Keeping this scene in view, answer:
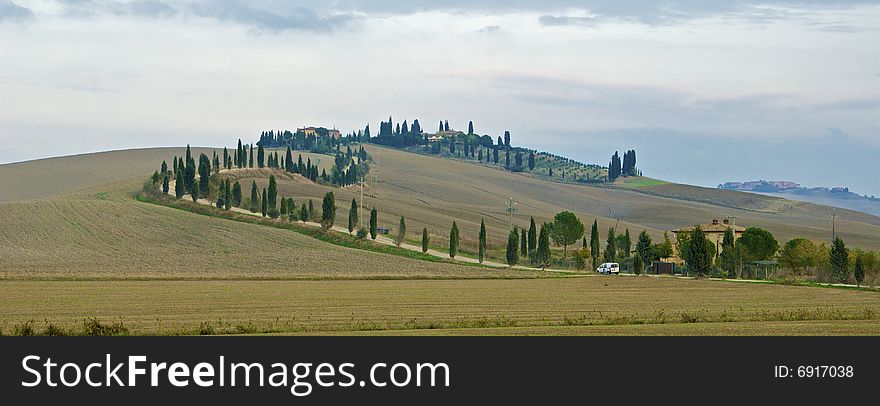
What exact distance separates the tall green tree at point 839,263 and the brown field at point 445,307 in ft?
46.1

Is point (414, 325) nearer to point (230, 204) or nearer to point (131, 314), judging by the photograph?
point (131, 314)

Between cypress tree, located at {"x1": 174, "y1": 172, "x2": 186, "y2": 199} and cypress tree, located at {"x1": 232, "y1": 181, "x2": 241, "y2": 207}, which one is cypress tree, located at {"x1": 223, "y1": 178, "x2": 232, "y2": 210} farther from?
cypress tree, located at {"x1": 174, "y1": 172, "x2": 186, "y2": 199}

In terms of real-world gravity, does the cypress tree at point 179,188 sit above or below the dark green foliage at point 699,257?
above

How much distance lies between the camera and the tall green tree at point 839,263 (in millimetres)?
87625

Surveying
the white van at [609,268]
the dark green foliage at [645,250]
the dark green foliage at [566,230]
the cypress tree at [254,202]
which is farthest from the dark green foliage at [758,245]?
the cypress tree at [254,202]

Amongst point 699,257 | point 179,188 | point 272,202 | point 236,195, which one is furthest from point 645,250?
point 179,188

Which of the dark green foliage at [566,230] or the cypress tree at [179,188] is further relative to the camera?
the cypress tree at [179,188]

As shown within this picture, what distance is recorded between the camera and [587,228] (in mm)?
168375

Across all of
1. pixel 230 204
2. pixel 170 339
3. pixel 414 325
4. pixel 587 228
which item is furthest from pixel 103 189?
pixel 170 339

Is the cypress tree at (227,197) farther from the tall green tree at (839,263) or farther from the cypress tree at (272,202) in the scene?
the tall green tree at (839,263)

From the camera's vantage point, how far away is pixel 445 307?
5272 centimetres

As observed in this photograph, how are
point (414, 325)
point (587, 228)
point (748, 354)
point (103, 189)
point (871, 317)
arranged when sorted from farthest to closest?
point (587, 228) < point (103, 189) < point (871, 317) < point (414, 325) < point (748, 354)

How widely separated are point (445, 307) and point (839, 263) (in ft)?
156

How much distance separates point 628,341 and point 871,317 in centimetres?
2279
